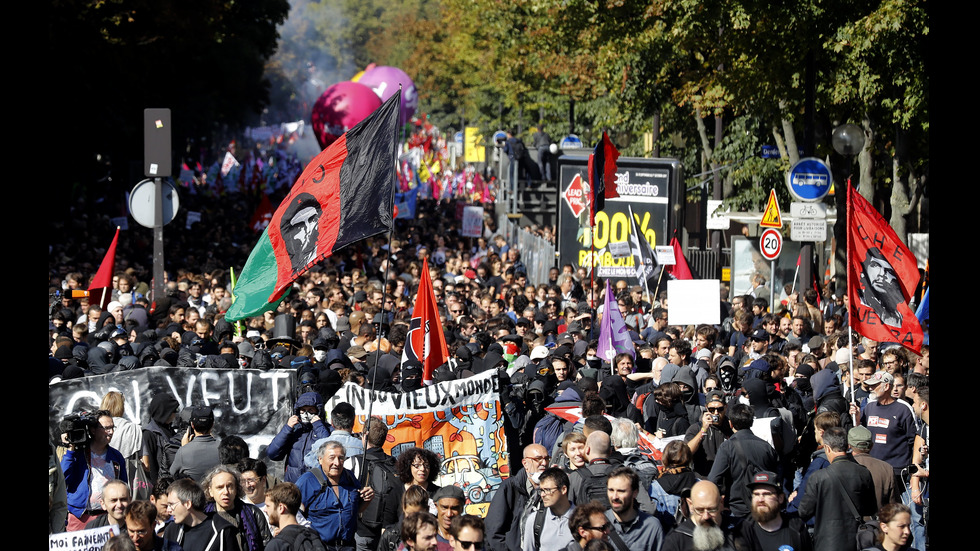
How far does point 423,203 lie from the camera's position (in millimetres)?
40844

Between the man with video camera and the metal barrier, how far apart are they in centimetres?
1632

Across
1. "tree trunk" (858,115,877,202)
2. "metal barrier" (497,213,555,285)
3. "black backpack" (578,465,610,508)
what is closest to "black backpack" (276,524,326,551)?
"black backpack" (578,465,610,508)

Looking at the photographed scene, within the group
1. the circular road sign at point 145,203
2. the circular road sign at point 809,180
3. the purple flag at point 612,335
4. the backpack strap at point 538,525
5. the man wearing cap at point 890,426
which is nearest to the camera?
the backpack strap at point 538,525

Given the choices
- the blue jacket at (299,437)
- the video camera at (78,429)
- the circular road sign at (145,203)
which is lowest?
the blue jacket at (299,437)

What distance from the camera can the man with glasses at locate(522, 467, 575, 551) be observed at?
6.03 m

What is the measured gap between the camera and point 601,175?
14.3 m

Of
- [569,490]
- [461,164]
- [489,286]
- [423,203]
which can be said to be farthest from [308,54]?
[569,490]

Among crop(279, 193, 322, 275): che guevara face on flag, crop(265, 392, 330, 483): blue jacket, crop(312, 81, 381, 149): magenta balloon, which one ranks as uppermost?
crop(312, 81, 381, 149): magenta balloon

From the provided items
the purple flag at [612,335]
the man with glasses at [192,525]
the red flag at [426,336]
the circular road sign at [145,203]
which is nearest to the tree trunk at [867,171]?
the purple flag at [612,335]

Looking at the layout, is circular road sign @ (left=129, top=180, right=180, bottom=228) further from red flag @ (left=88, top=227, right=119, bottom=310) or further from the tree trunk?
the tree trunk

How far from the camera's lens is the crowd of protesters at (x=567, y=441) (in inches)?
235

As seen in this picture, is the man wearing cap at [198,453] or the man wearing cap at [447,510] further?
the man wearing cap at [198,453]

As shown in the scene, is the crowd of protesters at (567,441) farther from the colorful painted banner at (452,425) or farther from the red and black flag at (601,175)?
the red and black flag at (601,175)

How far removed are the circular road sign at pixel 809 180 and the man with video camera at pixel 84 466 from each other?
12.0m
